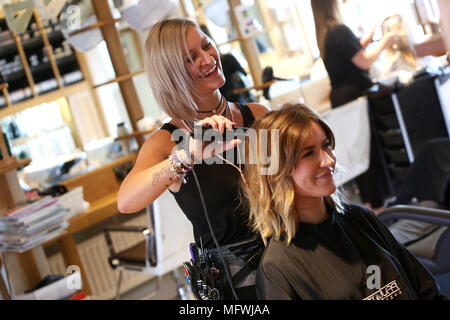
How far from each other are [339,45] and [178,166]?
3.08 feet

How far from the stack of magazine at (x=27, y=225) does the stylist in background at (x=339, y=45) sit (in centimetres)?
128

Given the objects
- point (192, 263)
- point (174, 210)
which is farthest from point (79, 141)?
point (192, 263)

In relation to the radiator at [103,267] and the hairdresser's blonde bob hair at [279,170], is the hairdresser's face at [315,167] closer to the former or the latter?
the hairdresser's blonde bob hair at [279,170]

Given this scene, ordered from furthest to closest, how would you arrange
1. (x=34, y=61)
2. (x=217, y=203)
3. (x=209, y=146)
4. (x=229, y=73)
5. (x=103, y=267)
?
(x=34, y=61) < (x=103, y=267) < (x=229, y=73) < (x=217, y=203) < (x=209, y=146)

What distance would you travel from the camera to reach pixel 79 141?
5.16 metres

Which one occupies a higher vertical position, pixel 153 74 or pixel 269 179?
pixel 153 74

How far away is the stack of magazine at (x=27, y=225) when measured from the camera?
2.30 m

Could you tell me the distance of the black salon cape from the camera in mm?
1084

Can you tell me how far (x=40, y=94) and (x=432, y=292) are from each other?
13.4 ft

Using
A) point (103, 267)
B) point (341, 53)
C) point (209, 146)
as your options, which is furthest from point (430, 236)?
point (103, 267)

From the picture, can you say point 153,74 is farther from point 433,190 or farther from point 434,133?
point 434,133

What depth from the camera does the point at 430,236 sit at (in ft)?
6.68

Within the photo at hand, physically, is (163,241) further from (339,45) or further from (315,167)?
(315,167)
